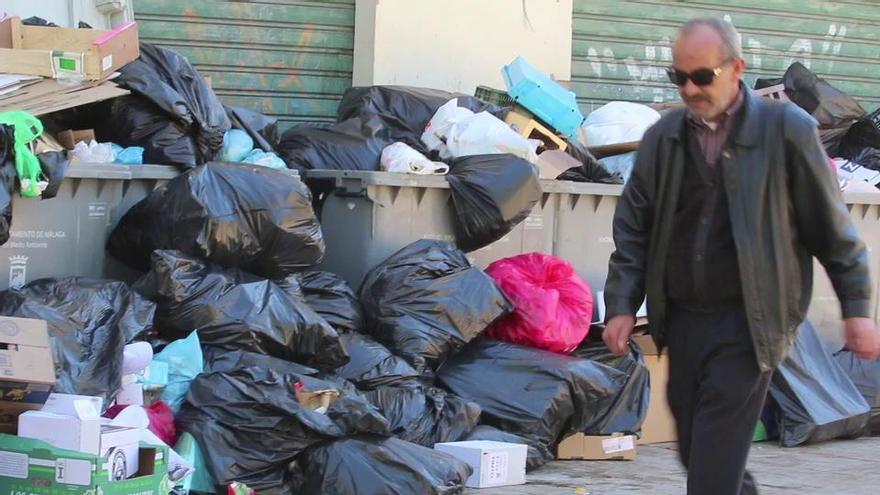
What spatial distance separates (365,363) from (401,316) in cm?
34

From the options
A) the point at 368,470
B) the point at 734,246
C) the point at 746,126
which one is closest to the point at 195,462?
the point at 368,470

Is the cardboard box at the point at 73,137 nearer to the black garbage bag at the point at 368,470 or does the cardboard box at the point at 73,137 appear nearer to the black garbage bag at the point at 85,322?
the black garbage bag at the point at 85,322

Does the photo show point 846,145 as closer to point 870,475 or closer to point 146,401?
point 870,475

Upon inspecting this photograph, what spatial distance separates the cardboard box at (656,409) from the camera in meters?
6.86

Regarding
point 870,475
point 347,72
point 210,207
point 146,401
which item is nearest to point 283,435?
point 146,401

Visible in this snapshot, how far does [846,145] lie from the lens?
9438mm

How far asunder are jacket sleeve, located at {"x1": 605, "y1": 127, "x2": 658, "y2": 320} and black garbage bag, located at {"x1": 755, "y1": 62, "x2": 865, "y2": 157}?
18.8ft

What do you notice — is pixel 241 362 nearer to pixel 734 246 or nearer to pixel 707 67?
pixel 734 246

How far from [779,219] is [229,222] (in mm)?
2593

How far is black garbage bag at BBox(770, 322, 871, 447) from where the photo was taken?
6.98 meters

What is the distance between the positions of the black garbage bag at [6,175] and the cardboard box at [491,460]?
188 centimetres

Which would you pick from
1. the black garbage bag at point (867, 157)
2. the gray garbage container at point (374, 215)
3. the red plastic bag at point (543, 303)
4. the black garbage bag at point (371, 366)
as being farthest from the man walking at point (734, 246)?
the black garbage bag at point (867, 157)

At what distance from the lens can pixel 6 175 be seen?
483 cm

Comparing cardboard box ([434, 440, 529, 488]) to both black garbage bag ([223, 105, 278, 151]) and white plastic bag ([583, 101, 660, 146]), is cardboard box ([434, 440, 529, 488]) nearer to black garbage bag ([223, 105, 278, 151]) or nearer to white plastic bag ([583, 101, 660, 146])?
black garbage bag ([223, 105, 278, 151])
